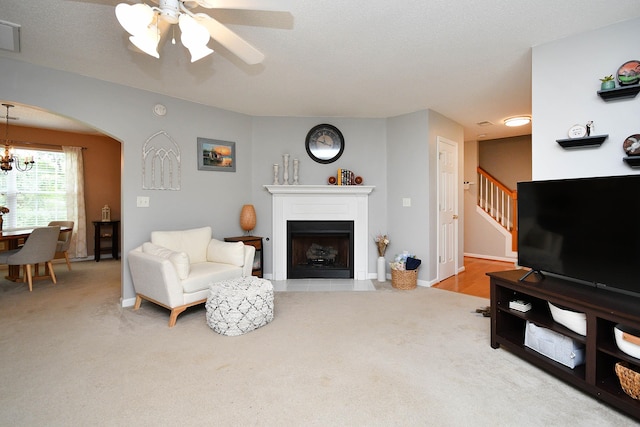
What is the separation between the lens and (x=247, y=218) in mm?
4242

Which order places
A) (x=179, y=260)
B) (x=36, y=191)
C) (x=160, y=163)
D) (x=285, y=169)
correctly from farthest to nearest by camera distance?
(x=36, y=191) → (x=285, y=169) → (x=160, y=163) → (x=179, y=260)

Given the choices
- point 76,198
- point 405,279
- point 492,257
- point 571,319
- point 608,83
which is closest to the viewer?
point 571,319

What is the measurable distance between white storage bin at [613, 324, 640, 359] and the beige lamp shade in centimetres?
369

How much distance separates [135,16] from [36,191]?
5.96 metres

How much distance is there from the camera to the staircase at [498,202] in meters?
5.79

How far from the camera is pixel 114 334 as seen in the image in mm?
2584

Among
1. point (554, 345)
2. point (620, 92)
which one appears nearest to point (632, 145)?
point (620, 92)

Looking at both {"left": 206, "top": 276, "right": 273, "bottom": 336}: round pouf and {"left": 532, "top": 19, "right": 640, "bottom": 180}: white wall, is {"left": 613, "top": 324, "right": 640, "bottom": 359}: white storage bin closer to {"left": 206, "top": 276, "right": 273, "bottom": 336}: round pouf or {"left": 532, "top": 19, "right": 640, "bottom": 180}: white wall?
{"left": 532, "top": 19, "right": 640, "bottom": 180}: white wall

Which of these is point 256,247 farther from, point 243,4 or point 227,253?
point 243,4

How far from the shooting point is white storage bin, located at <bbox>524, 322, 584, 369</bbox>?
185cm

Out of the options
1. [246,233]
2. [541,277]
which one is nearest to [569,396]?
[541,277]

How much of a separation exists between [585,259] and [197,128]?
4076mm

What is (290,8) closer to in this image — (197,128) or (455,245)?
(197,128)

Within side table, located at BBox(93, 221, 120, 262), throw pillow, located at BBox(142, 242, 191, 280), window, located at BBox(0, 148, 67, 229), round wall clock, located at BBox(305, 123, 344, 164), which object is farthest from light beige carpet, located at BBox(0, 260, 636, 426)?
window, located at BBox(0, 148, 67, 229)
